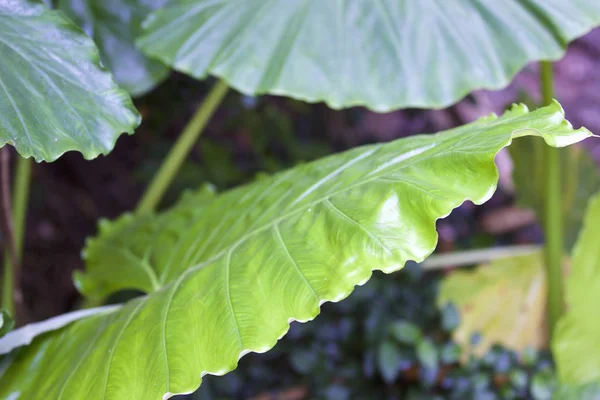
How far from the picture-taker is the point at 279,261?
427 mm

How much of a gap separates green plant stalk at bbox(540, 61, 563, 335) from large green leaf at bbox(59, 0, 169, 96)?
0.67 m

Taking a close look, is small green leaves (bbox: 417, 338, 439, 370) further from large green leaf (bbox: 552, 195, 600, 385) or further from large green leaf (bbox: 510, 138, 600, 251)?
large green leaf (bbox: 510, 138, 600, 251)

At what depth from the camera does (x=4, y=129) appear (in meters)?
0.42

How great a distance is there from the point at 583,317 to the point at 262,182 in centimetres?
68

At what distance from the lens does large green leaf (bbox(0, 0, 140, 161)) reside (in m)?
0.44

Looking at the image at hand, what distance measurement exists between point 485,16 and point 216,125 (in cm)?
108

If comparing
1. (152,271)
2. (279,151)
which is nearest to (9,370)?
(152,271)

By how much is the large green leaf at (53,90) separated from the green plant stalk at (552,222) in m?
0.77

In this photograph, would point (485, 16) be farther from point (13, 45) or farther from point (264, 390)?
point (264, 390)

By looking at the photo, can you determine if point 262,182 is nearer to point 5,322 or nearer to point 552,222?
point 5,322

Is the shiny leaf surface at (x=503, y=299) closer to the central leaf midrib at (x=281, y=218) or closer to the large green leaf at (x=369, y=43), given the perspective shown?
the large green leaf at (x=369, y=43)

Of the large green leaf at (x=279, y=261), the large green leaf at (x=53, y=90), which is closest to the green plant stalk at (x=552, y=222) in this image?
the large green leaf at (x=279, y=261)

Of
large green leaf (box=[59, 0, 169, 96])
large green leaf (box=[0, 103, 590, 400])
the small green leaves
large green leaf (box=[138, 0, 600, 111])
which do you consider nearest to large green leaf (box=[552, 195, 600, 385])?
the small green leaves

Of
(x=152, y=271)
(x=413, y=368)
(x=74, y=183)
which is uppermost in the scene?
(x=152, y=271)
